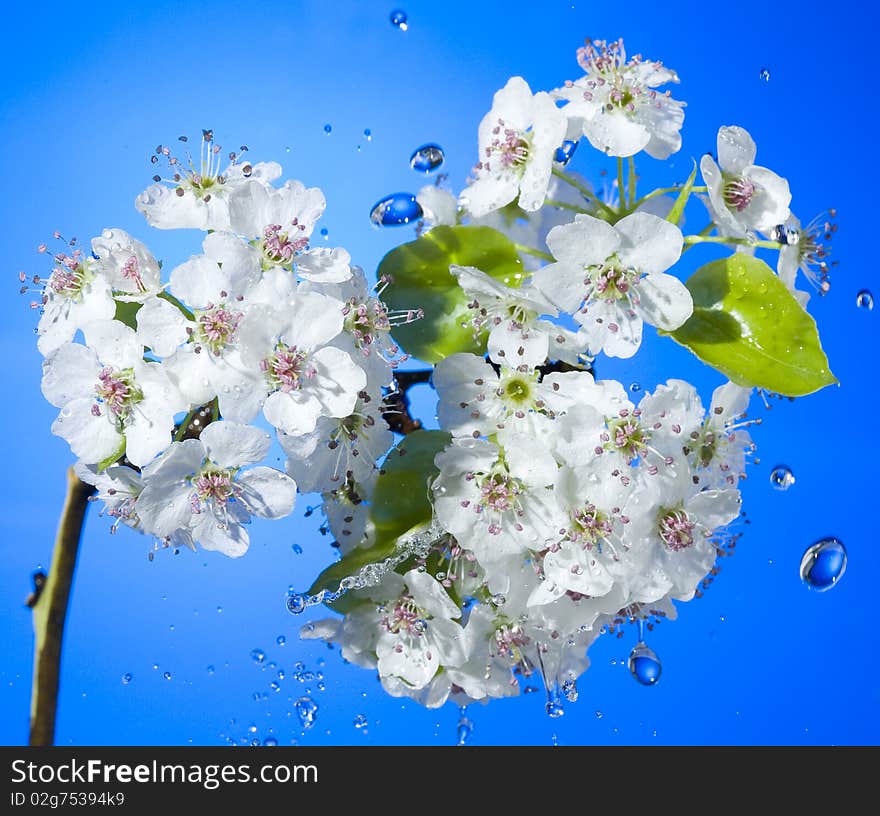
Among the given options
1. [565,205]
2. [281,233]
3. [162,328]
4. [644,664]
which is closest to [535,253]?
[565,205]

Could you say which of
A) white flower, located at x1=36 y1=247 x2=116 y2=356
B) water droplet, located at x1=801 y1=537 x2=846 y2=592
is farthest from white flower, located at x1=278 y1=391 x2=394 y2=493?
water droplet, located at x1=801 y1=537 x2=846 y2=592

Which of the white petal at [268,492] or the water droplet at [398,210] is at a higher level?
the water droplet at [398,210]

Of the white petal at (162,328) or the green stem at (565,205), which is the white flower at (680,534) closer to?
the green stem at (565,205)

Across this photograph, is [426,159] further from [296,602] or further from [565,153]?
Result: [296,602]

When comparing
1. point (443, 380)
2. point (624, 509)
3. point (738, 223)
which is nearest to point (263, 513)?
point (443, 380)

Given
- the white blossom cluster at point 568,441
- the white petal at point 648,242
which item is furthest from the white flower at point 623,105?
the white petal at point 648,242

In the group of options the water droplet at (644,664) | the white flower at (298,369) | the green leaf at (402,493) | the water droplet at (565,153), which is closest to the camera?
the white flower at (298,369)
